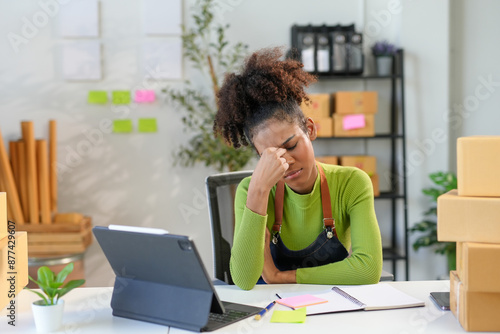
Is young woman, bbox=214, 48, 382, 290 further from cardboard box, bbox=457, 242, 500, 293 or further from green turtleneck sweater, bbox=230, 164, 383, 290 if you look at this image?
cardboard box, bbox=457, 242, 500, 293

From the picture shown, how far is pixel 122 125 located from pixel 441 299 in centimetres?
278

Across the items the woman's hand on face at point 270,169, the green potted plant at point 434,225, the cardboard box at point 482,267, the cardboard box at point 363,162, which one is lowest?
the green potted plant at point 434,225

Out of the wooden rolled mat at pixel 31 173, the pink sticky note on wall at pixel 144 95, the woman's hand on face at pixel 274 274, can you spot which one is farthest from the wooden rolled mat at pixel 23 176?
the woman's hand on face at pixel 274 274

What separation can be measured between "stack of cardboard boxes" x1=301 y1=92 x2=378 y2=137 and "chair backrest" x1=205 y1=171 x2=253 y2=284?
1.61 meters

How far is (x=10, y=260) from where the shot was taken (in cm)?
169

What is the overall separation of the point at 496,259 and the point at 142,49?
3.04 meters

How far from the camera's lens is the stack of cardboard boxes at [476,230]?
1375mm

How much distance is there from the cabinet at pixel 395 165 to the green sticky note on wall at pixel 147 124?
1.13 metres

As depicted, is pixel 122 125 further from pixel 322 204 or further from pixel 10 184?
pixel 322 204

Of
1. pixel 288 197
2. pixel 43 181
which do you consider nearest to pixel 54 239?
pixel 43 181

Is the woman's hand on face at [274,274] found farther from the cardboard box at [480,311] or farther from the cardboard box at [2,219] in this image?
the cardboard box at [2,219]

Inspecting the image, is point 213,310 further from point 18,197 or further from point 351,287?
point 18,197

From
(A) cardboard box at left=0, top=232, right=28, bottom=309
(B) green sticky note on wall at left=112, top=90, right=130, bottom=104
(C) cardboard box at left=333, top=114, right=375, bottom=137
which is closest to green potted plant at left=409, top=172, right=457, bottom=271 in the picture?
(C) cardboard box at left=333, top=114, right=375, bottom=137

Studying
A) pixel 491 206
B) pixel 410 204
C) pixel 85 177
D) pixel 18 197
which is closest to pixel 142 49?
pixel 85 177
